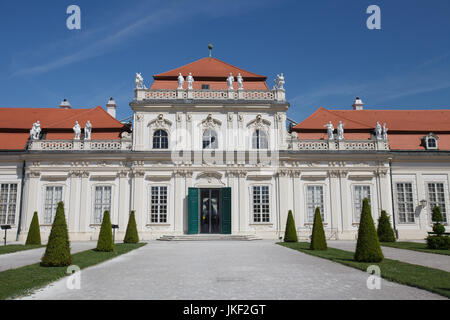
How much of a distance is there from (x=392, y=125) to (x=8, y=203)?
2816 centimetres

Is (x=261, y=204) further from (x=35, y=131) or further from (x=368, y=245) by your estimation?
(x=35, y=131)

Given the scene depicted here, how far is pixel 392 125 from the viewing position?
99.8 ft

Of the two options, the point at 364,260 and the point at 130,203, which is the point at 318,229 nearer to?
the point at 364,260

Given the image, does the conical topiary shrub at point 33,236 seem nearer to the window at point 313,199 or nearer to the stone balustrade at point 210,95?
the stone balustrade at point 210,95

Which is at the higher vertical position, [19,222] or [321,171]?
[321,171]

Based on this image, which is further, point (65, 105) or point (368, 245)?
point (65, 105)

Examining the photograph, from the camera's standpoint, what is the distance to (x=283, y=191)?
27.3m

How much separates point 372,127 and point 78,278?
2502 cm

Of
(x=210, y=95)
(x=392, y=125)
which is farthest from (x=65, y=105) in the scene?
(x=392, y=125)

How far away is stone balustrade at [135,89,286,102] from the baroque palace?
70 millimetres

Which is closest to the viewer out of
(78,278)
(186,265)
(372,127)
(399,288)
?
(399,288)

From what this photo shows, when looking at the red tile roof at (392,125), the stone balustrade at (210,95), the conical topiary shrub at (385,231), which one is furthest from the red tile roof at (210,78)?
the conical topiary shrub at (385,231)

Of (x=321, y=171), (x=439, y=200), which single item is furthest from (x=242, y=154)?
(x=439, y=200)

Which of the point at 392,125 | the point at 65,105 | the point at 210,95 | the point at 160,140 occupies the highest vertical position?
the point at 65,105
